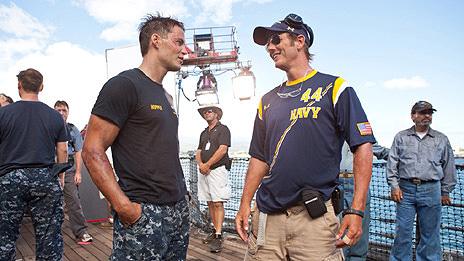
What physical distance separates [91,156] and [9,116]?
5.68 feet

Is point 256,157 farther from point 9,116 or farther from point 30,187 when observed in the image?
point 9,116

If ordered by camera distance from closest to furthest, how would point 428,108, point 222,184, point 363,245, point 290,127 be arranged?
point 290,127 < point 363,245 < point 428,108 < point 222,184

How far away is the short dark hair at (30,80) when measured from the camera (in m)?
3.07

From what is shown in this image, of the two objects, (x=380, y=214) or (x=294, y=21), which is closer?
(x=294, y=21)

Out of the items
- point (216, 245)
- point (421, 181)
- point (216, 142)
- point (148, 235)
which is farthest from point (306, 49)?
point (216, 245)

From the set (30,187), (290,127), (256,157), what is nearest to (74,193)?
(30,187)

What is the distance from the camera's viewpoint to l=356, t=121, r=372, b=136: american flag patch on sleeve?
1.92 meters

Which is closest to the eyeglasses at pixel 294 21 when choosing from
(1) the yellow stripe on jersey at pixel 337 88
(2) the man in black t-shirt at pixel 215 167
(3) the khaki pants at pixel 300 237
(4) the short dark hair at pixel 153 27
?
(1) the yellow stripe on jersey at pixel 337 88

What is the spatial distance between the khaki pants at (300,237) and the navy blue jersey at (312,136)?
0.07 metres

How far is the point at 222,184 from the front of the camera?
5.10 meters

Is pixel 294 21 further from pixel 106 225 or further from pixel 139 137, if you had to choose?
pixel 106 225

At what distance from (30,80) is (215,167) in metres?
2.69

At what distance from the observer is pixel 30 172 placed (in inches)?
115

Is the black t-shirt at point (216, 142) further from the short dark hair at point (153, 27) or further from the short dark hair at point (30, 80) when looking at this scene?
the short dark hair at point (153, 27)
